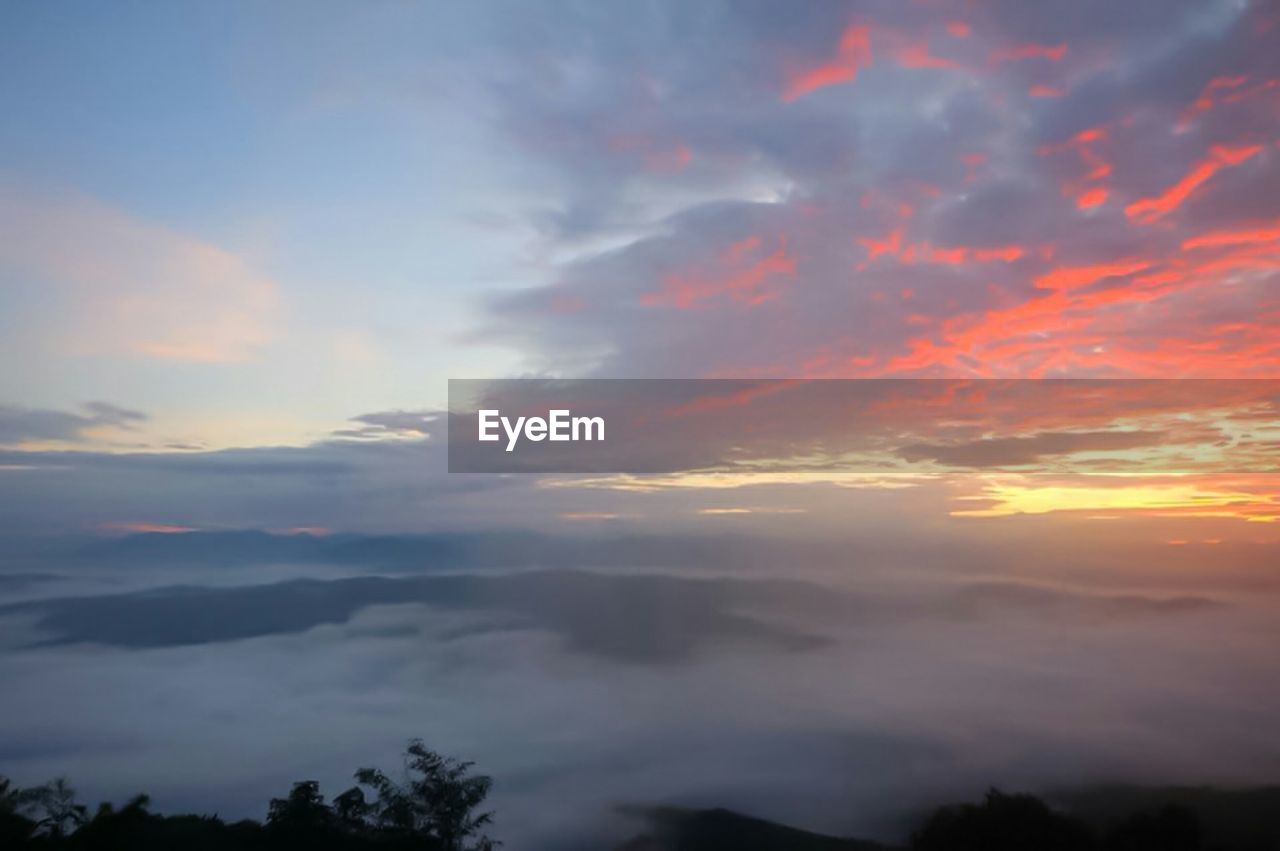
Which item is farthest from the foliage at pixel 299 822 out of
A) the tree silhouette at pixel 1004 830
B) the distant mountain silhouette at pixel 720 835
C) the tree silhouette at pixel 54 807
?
the distant mountain silhouette at pixel 720 835

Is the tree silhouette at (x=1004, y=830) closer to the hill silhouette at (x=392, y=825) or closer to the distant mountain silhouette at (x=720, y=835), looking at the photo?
the hill silhouette at (x=392, y=825)

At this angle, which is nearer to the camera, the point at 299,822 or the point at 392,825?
the point at 299,822

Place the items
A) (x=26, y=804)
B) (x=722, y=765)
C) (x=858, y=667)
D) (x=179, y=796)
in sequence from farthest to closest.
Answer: (x=858, y=667), (x=722, y=765), (x=179, y=796), (x=26, y=804)

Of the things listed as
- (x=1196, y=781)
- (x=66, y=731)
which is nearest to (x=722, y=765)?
(x=1196, y=781)

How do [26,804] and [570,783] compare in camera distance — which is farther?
[570,783]

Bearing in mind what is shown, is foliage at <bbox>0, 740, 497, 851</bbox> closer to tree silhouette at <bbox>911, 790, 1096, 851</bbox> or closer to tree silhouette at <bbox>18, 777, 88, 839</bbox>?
tree silhouette at <bbox>18, 777, 88, 839</bbox>

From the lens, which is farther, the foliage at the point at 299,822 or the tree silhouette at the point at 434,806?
the tree silhouette at the point at 434,806

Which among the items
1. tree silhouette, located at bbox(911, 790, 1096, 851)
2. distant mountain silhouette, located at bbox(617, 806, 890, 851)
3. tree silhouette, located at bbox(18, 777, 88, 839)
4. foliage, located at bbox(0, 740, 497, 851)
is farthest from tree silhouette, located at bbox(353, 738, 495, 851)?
distant mountain silhouette, located at bbox(617, 806, 890, 851)

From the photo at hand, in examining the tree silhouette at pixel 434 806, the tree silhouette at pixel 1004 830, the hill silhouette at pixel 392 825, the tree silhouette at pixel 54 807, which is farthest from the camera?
the tree silhouette at pixel 434 806

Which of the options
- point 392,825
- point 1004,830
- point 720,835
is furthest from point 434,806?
point 720,835

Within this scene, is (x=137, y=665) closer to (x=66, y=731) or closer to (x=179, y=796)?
(x=66, y=731)

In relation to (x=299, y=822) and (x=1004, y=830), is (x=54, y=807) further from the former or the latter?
(x=1004, y=830)
